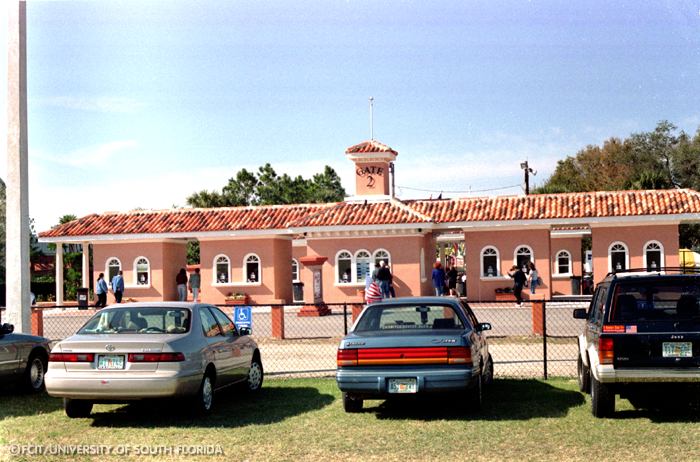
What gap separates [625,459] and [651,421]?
1734mm

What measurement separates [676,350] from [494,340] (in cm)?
973

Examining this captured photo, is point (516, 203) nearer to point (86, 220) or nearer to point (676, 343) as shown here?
point (86, 220)

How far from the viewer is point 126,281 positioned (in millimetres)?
37594

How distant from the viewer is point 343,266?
35.6 meters

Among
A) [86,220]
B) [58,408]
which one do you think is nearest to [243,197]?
[86,220]

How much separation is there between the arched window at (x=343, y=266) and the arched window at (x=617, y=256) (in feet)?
34.7

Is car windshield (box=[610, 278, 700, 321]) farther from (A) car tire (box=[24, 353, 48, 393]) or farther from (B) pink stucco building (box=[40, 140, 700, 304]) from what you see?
(B) pink stucco building (box=[40, 140, 700, 304])

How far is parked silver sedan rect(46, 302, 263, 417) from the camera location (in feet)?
30.8

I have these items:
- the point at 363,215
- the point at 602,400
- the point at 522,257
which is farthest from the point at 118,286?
the point at 602,400

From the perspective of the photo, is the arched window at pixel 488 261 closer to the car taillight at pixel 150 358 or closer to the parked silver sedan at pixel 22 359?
the parked silver sedan at pixel 22 359

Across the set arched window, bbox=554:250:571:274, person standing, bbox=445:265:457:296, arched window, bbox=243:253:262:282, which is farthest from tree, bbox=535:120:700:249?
arched window, bbox=243:253:262:282

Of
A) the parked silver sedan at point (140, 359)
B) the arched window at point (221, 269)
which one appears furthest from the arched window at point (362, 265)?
the parked silver sedan at point (140, 359)

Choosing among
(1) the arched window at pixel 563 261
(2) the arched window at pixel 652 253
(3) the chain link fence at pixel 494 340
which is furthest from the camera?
(1) the arched window at pixel 563 261

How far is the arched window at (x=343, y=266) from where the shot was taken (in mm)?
35438
